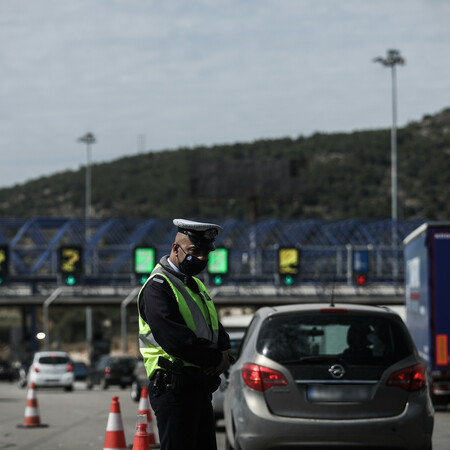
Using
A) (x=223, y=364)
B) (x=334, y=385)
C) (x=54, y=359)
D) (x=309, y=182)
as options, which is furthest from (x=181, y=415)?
(x=309, y=182)

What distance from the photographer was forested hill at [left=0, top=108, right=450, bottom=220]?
162 meters

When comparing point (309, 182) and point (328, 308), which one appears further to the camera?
point (309, 182)

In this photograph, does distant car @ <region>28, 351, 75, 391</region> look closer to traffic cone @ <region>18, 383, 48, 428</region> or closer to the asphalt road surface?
the asphalt road surface

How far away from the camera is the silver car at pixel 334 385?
381 inches

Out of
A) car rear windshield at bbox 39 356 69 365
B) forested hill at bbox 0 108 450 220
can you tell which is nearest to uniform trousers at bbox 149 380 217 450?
car rear windshield at bbox 39 356 69 365

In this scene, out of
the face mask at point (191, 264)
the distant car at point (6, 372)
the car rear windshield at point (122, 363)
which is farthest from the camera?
the distant car at point (6, 372)

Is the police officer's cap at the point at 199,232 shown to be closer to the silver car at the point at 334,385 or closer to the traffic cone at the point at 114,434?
the silver car at the point at 334,385

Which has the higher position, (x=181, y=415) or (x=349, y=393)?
A: (x=181, y=415)

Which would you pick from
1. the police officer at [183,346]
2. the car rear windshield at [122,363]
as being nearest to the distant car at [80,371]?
the car rear windshield at [122,363]

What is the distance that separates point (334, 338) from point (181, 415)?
12.2 feet

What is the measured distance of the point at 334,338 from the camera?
33.6 feet

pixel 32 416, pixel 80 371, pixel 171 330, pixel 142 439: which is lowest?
pixel 80 371

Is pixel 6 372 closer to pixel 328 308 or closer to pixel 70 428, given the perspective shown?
pixel 70 428

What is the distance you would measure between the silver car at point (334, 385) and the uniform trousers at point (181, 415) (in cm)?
308
